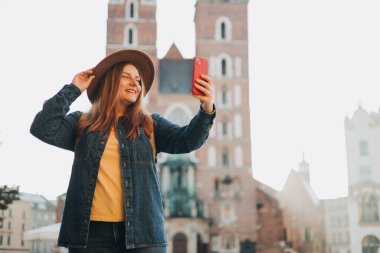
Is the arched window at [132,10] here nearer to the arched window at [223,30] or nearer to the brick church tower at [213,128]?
the brick church tower at [213,128]

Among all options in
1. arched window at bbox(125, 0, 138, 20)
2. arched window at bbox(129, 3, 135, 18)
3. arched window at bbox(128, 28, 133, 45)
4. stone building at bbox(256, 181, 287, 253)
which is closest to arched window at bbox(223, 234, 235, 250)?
stone building at bbox(256, 181, 287, 253)

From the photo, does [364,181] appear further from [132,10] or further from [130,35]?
[132,10]

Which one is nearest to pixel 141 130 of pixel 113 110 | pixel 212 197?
pixel 113 110

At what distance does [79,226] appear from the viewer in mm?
2240

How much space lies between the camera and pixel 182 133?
2.51 metres

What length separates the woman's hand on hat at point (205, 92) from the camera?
7.88 feet

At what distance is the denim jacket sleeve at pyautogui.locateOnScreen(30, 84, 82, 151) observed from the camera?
2.44 metres

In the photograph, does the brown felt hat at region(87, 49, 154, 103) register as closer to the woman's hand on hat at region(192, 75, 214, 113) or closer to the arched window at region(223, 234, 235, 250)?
the woman's hand on hat at region(192, 75, 214, 113)

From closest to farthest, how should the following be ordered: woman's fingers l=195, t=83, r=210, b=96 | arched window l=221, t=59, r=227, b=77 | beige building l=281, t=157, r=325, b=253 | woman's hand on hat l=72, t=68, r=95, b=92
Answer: woman's fingers l=195, t=83, r=210, b=96 < woman's hand on hat l=72, t=68, r=95, b=92 < beige building l=281, t=157, r=325, b=253 < arched window l=221, t=59, r=227, b=77

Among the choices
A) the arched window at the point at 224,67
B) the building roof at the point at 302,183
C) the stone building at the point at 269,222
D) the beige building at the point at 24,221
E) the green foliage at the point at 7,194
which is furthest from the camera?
the arched window at the point at 224,67

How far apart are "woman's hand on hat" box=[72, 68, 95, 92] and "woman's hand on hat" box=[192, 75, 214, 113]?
49cm

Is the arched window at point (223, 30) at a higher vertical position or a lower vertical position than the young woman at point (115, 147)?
higher

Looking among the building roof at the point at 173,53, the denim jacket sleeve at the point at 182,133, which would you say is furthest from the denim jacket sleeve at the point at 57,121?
the building roof at the point at 173,53

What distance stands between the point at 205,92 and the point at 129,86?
365 millimetres
